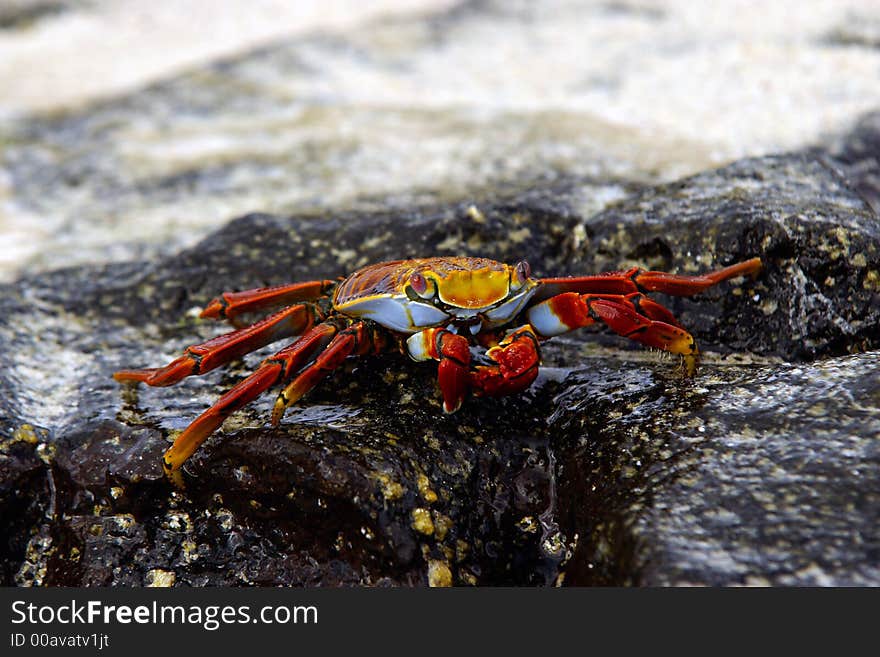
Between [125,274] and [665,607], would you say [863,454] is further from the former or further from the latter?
[125,274]

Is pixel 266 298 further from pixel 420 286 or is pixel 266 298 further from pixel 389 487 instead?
pixel 389 487

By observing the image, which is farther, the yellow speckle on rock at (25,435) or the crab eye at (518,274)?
the yellow speckle on rock at (25,435)

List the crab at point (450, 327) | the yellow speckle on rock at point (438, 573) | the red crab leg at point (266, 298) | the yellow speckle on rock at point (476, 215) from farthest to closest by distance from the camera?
the yellow speckle on rock at point (476, 215), the red crab leg at point (266, 298), the crab at point (450, 327), the yellow speckle on rock at point (438, 573)

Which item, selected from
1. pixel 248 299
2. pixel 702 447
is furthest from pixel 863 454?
pixel 248 299

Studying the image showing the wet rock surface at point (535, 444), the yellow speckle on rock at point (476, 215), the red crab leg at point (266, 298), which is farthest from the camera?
the yellow speckle on rock at point (476, 215)

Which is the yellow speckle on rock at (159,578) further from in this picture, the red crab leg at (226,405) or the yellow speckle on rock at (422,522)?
the yellow speckle on rock at (422,522)

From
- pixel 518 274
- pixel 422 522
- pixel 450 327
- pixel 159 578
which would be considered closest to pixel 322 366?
pixel 450 327

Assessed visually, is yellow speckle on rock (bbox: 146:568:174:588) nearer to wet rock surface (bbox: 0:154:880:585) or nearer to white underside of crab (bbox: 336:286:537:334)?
wet rock surface (bbox: 0:154:880:585)

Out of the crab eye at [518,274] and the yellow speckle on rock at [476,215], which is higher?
the crab eye at [518,274]

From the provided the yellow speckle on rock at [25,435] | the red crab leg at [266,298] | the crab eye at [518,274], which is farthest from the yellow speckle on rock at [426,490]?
the yellow speckle on rock at [25,435]
